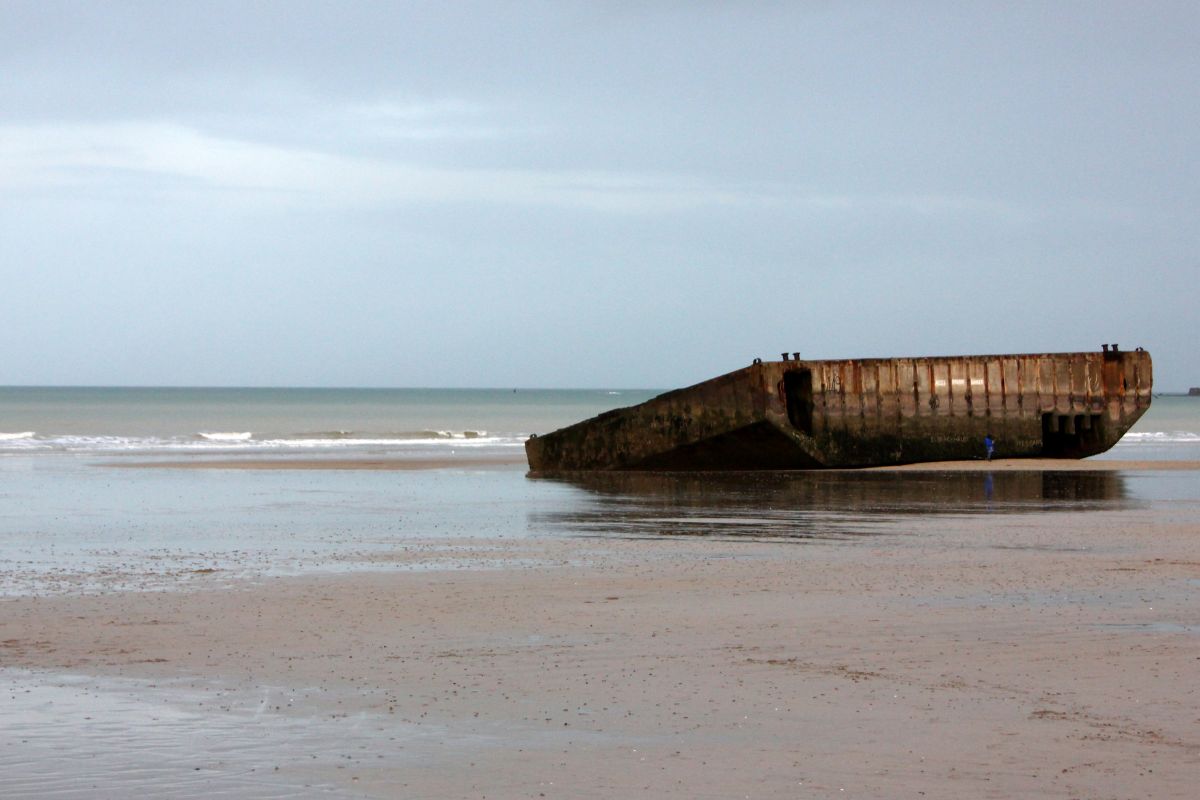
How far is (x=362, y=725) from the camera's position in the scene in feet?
19.3

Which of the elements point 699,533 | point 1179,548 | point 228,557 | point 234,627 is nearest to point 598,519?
point 699,533

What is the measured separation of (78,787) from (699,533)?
30.1 feet

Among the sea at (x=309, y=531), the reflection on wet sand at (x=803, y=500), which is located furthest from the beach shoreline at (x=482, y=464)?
the reflection on wet sand at (x=803, y=500)

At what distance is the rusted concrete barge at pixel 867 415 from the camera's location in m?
23.3

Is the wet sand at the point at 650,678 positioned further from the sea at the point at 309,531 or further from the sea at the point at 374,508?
the sea at the point at 374,508

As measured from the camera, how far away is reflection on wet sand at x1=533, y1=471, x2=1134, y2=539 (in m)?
14.4

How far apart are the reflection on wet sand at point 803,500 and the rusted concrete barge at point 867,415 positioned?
58 centimetres

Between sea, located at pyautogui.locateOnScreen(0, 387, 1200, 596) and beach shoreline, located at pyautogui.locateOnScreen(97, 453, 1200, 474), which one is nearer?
sea, located at pyautogui.locateOnScreen(0, 387, 1200, 596)

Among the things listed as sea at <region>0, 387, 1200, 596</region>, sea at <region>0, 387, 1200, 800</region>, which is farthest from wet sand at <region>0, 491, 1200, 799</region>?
sea at <region>0, 387, 1200, 596</region>

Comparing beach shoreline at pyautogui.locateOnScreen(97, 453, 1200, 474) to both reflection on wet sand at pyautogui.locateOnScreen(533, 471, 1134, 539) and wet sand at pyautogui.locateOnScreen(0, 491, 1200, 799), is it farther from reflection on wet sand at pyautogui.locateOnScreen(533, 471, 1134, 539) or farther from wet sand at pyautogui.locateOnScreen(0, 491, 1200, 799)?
wet sand at pyautogui.locateOnScreen(0, 491, 1200, 799)

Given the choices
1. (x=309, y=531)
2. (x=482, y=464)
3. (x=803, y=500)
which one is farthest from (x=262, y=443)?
(x=309, y=531)

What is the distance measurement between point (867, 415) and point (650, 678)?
714 inches

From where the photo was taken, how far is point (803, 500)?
17.8 m

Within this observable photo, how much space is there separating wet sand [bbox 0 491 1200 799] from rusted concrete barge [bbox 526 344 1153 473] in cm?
1234
